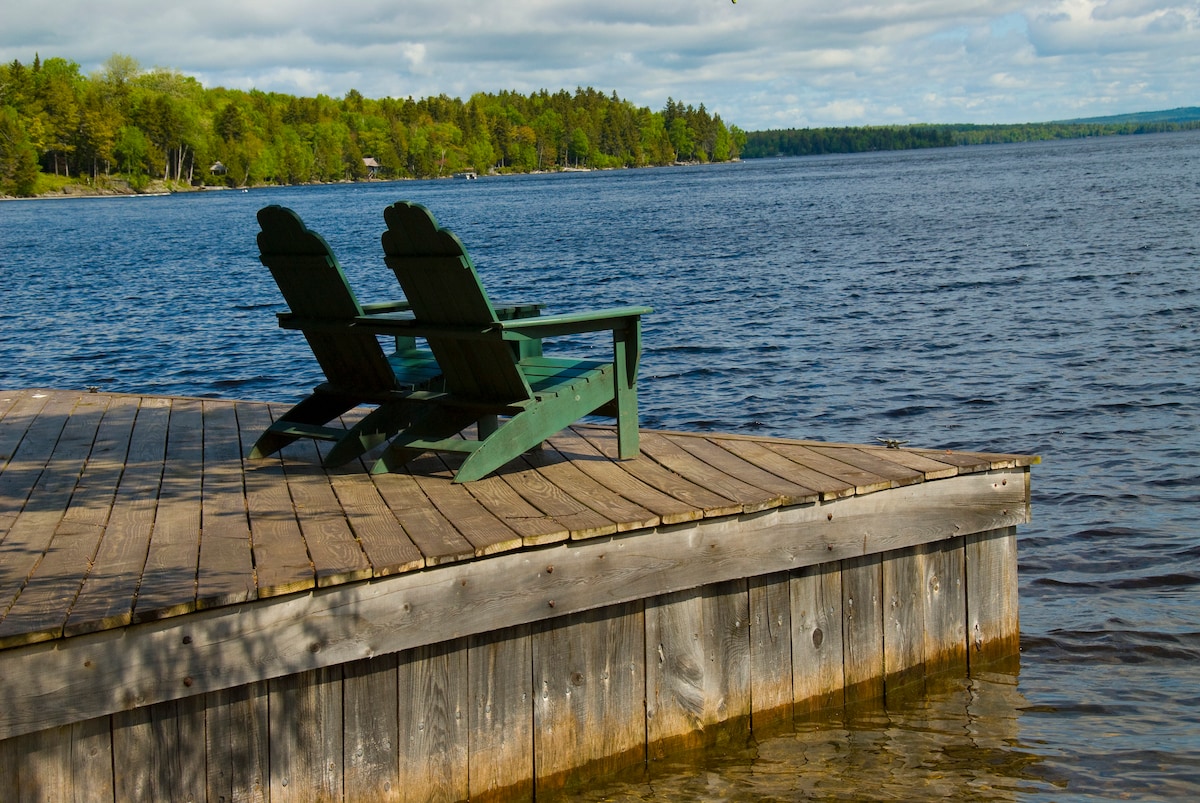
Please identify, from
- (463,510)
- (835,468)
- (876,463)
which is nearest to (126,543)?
(463,510)

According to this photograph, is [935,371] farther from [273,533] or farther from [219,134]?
[219,134]

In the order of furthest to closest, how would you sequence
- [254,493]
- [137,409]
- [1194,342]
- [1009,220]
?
1. [1009,220]
2. [1194,342]
3. [137,409]
4. [254,493]

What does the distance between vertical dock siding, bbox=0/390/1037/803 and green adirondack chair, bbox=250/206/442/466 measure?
0.16 metres

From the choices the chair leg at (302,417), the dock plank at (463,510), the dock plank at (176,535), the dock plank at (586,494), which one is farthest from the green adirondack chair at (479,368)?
the dock plank at (176,535)

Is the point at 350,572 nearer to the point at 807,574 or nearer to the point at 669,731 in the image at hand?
the point at 669,731

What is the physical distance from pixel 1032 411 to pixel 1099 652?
629 cm

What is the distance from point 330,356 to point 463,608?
2153 millimetres

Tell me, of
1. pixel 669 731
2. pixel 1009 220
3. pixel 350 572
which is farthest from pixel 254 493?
pixel 1009 220

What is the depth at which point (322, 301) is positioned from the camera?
566 cm

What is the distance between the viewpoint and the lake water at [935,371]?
499 cm

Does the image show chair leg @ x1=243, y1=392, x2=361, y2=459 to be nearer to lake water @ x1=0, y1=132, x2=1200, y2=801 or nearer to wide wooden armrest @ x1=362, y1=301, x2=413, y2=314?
wide wooden armrest @ x1=362, y1=301, x2=413, y2=314

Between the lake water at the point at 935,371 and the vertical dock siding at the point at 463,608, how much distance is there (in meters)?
0.36

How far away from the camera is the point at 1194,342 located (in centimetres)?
1579

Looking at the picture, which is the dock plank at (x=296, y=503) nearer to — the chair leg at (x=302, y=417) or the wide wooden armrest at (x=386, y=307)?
the chair leg at (x=302, y=417)
